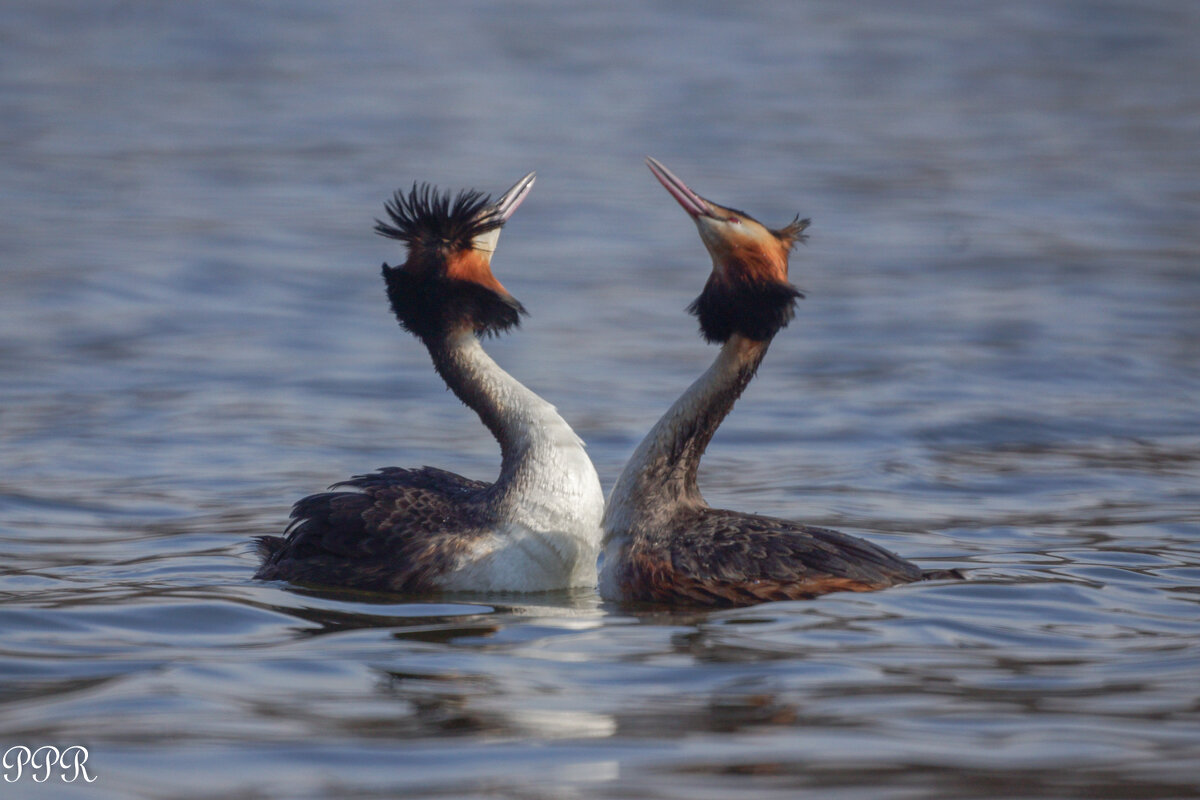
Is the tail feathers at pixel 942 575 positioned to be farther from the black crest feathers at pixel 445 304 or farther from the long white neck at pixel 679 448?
the black crest feathers at pixel 445 304

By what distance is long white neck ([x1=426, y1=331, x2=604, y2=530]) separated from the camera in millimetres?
8047

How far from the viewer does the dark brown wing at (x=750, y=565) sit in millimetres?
7375

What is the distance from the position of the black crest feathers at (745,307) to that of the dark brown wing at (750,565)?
0.89 m

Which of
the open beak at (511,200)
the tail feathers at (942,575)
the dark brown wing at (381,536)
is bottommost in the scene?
the tail feathers at (942,575)

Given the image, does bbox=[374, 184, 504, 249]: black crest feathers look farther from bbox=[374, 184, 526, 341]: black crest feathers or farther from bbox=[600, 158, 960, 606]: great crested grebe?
bbox=[600, 158, 960, 606]: great crested grebe

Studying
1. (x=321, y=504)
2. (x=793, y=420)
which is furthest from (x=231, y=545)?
(x=793, y=420)

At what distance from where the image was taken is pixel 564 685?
620cm

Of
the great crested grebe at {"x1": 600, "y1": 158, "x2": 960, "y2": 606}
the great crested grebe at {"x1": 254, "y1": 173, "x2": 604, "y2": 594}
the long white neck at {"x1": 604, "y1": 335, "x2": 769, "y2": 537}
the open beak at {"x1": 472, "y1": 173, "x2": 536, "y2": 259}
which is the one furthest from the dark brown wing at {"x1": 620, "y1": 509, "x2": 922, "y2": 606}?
the open beak at {"x1": 472, "y1": 173, "x2": 536, "y2": 259}

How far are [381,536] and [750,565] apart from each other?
1.73 m

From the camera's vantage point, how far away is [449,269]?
8.36 m

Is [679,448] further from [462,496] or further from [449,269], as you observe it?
[449,269]

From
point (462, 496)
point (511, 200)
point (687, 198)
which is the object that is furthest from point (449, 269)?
point (687, 198)

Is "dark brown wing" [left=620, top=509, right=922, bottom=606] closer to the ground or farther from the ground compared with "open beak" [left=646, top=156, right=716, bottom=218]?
closer to the ground

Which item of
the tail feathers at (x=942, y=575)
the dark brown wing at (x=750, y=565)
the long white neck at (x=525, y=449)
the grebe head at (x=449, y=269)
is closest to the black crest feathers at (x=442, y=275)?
the grebe head at (x=449, y=269)
